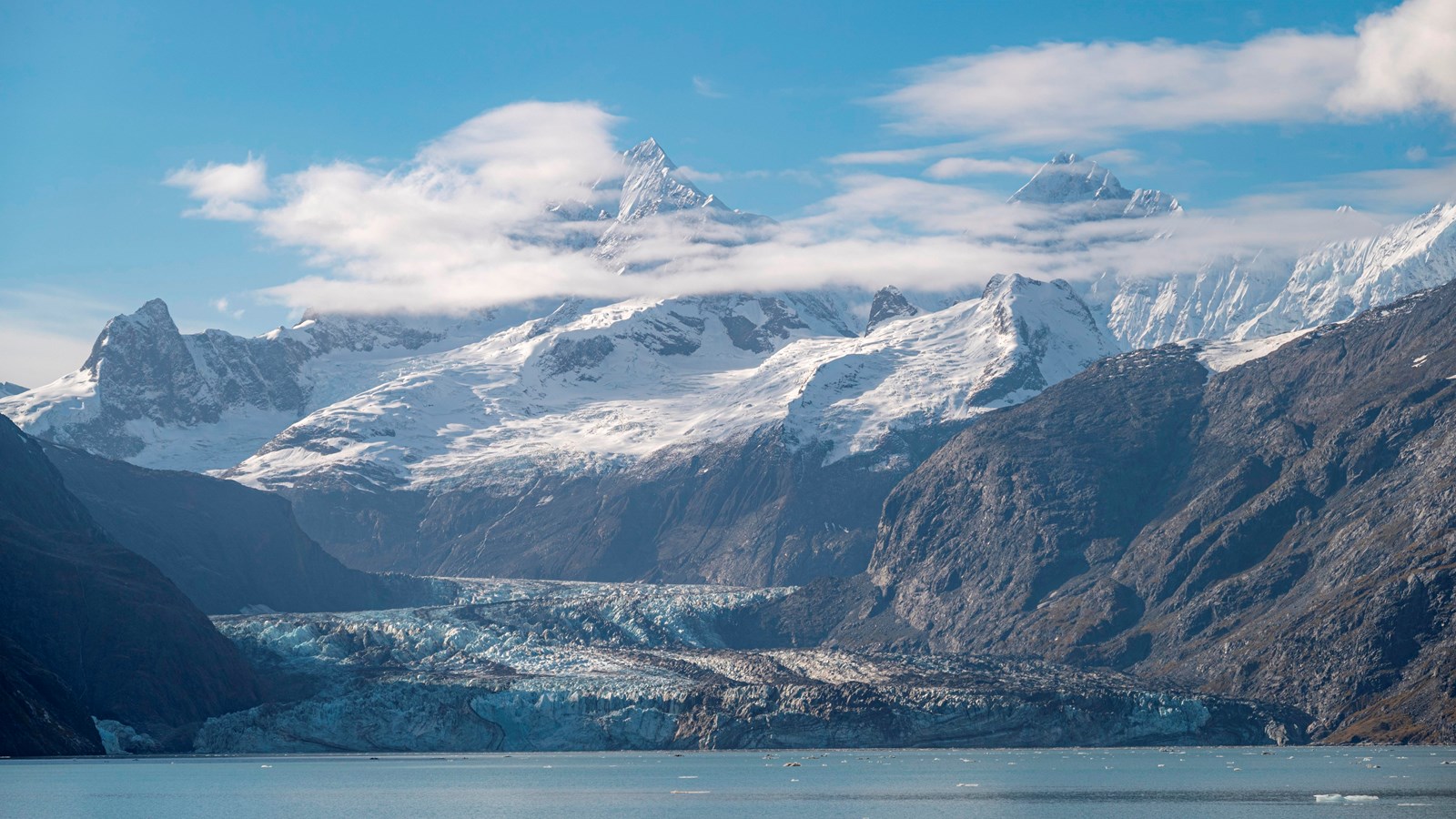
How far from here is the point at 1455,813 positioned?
642 ft

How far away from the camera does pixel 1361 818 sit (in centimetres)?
19888

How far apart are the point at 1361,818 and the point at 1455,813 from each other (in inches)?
345
